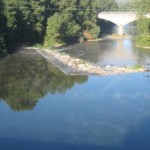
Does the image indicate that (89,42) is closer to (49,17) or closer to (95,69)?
(49,17)

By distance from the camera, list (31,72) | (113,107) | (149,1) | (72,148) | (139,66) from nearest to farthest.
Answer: (72,148), (113,107), (31,72), (139,66), (149,1)

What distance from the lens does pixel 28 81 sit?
104ft

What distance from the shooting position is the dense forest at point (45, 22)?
4503 centimetres

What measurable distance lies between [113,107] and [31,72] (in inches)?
482

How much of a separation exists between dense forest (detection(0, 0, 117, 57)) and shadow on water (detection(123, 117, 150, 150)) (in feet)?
78.4

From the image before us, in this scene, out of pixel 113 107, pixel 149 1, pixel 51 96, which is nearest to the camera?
pixel 113 107

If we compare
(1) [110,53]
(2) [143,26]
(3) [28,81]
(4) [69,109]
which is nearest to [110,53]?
(1) [110,53]

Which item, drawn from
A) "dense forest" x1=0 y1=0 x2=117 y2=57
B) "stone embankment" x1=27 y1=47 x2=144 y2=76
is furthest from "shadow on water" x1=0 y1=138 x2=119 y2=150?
"dense forest" x1=0 y1=0 x2=117 y2=57

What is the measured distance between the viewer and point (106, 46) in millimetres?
55156

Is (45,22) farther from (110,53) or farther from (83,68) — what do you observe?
(83,68)

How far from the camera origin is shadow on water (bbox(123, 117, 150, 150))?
61.8ft

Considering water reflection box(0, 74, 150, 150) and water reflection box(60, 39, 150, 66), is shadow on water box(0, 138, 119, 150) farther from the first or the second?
water reflection box(60, 39, 150, 66)

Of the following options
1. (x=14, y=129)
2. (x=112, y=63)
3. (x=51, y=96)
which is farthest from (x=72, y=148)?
(x=112, y=63)

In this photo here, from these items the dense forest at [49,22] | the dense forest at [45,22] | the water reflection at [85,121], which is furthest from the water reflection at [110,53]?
the water reflection at [85,121]
